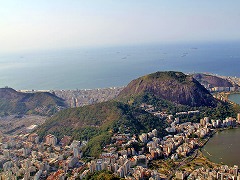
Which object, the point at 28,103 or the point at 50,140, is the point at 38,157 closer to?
the point at 50,140

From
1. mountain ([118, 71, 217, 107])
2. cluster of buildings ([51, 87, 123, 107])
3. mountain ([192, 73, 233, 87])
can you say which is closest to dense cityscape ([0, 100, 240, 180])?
mountain ([118, 71, 217, 107])

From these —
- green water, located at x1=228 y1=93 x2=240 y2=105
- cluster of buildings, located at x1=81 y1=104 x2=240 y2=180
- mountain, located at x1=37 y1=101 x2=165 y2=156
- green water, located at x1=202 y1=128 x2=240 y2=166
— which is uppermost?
mountain, located at x1=37 y1=101 x2=165 y2=156

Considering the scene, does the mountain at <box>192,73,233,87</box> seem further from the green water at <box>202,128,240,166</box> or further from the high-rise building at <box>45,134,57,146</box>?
the high-rise building at <box>45,134,57,146</box>

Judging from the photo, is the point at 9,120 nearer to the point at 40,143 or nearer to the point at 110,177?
the point at 40,143

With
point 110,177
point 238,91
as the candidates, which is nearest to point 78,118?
point 110,177

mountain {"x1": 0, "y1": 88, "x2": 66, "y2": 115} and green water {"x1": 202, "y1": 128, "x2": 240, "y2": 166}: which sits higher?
mountain {"x1": 0, "y1": 88, "x2": 66, "y2": 115}

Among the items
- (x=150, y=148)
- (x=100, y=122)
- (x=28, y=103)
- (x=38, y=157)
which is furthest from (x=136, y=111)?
(x=28, y=103)
